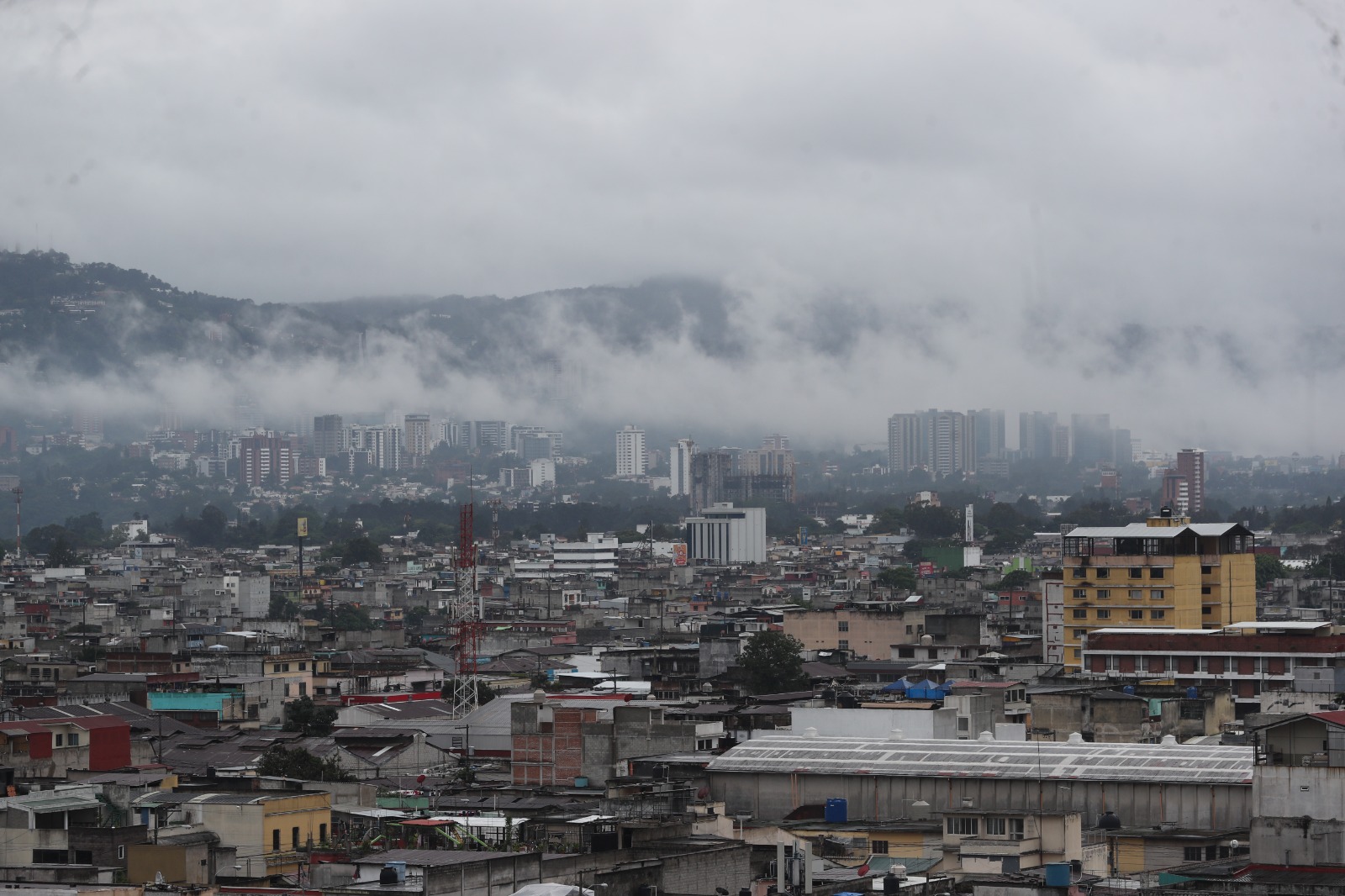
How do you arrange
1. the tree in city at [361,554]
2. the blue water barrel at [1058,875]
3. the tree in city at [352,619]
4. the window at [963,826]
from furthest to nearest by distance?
the tree in city at [361,554] < the tree in city at [352,619] < the window at [963,826] < the blue water barrel at [1058,875]

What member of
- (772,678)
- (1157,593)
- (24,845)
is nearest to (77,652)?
(772,678)

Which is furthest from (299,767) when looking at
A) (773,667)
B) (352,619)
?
(352,619)

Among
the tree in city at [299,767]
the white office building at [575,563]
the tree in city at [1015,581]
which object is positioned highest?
the tree in city at [299,767]

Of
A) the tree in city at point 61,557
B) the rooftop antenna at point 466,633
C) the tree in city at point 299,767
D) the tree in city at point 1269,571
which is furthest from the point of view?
the tree in city at point 61,557

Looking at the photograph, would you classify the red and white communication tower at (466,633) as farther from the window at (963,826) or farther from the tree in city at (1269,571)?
the tree in city at (1269,571)

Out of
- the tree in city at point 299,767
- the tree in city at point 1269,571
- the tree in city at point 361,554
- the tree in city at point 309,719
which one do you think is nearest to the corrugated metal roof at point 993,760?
the tree in city at point 299,767

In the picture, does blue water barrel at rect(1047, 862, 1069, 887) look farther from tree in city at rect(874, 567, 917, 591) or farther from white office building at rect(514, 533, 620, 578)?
white office building at rect(514, 533, 620, 578)

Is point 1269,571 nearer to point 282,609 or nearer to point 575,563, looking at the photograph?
point 282,609
